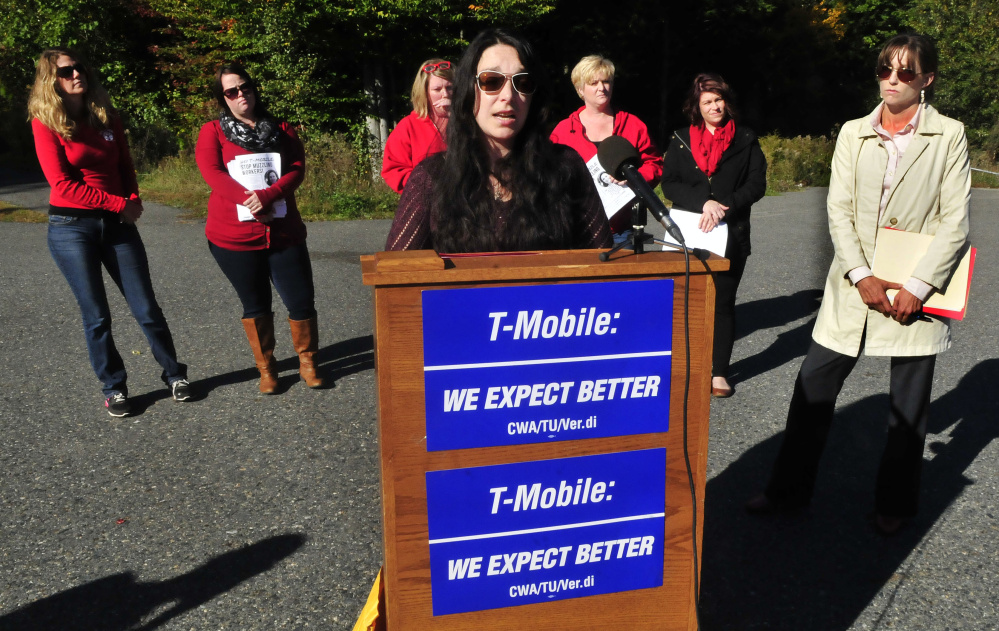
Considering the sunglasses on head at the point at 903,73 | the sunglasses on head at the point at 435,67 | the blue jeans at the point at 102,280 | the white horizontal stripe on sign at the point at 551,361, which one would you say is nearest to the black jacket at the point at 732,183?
the sunglasses on head at the point at 435,67

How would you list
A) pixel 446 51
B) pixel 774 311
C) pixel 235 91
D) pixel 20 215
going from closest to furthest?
pixel 235 91 → pixel 774 311 → pixel 20 215 → pixel 446 51

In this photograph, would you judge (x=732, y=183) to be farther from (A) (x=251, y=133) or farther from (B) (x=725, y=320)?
(A) (x=251, y=133)

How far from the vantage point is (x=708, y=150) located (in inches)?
206

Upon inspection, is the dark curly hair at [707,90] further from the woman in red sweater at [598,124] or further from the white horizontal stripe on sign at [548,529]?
the white horizontal stripe on sign at [548,529]

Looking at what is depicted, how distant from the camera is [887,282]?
3.34m

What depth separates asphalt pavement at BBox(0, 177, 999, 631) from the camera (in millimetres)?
3092

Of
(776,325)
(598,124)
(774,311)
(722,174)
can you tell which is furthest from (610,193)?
(774,311)

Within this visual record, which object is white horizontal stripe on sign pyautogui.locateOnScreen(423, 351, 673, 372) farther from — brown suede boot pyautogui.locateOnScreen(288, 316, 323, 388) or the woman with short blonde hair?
brown suede boot pyautogui.locateOnScreen(288, 316, 323, 388)

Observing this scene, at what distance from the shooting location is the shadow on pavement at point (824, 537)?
3.08m

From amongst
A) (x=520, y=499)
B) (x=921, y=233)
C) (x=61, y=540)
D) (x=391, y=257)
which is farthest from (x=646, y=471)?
(x=61, y=540)


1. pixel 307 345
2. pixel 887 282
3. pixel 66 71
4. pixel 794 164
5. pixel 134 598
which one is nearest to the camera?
pixel 134 598

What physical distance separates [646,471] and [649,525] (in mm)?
157

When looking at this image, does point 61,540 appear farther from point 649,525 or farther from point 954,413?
point 954,413

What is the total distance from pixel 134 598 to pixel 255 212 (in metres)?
2.65
